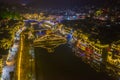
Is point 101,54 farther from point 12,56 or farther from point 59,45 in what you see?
point 59,45

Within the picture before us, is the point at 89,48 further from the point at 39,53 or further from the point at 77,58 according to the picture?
the point at 39,53

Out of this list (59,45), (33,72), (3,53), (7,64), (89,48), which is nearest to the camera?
(33,72)

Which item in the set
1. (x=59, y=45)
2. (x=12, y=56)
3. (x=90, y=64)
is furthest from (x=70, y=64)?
(x=59, y=45)

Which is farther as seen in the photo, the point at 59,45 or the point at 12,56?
the point at 59,45

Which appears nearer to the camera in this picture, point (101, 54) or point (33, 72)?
point (33, 72)

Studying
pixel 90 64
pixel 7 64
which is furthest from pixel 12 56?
pixel 90 64

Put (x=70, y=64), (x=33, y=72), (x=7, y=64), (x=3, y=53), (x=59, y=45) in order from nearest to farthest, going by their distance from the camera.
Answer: (x=33, y=72) → (x=7, y=64) → (x=70, y=64) → (x=3, y=53) → (x=59, y=45)
